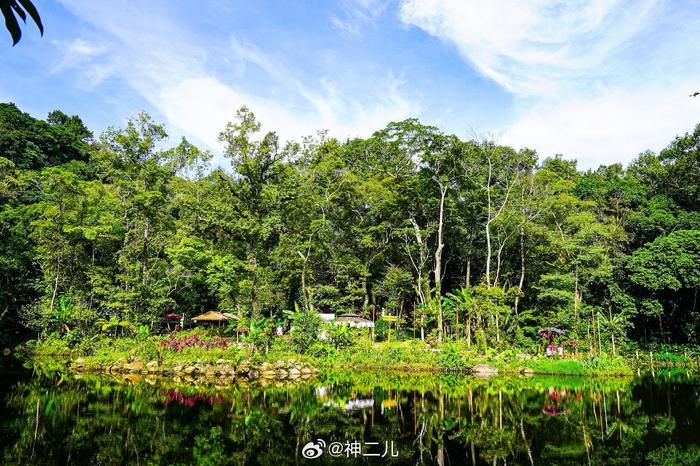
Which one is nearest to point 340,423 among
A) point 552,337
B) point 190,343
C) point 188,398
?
point 188,398

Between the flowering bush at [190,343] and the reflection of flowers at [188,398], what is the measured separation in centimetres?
587

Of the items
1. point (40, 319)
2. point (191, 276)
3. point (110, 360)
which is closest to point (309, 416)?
point (110, 360)

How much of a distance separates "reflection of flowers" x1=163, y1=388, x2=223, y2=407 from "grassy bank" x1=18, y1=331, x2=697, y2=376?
175 inches

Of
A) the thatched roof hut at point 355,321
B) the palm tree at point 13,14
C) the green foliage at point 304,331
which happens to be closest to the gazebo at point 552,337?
the thatched roof hut at point 355,321

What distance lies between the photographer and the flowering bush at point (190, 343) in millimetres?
18547

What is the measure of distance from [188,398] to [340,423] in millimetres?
5070

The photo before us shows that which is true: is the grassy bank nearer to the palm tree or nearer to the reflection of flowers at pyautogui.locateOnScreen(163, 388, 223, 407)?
the reflection of flowers at pyautogui.locateOnScreen(163, 388, 223, 407)

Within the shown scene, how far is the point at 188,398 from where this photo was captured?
11.9 metres

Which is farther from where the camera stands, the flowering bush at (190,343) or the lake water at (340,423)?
the flowering bush at (190,343)

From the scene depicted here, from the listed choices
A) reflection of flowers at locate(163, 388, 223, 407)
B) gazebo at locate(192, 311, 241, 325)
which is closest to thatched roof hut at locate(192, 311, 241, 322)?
gazebo at locate(192, 311, 241, 325)

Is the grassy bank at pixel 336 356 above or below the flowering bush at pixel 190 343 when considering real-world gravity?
below

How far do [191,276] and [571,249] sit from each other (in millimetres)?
21734

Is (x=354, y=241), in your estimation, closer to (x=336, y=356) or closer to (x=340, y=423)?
(x=336, y=356)

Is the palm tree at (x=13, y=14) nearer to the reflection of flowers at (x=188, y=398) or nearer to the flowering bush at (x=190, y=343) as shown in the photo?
the reflection of flowers at (x=188, y=398)
